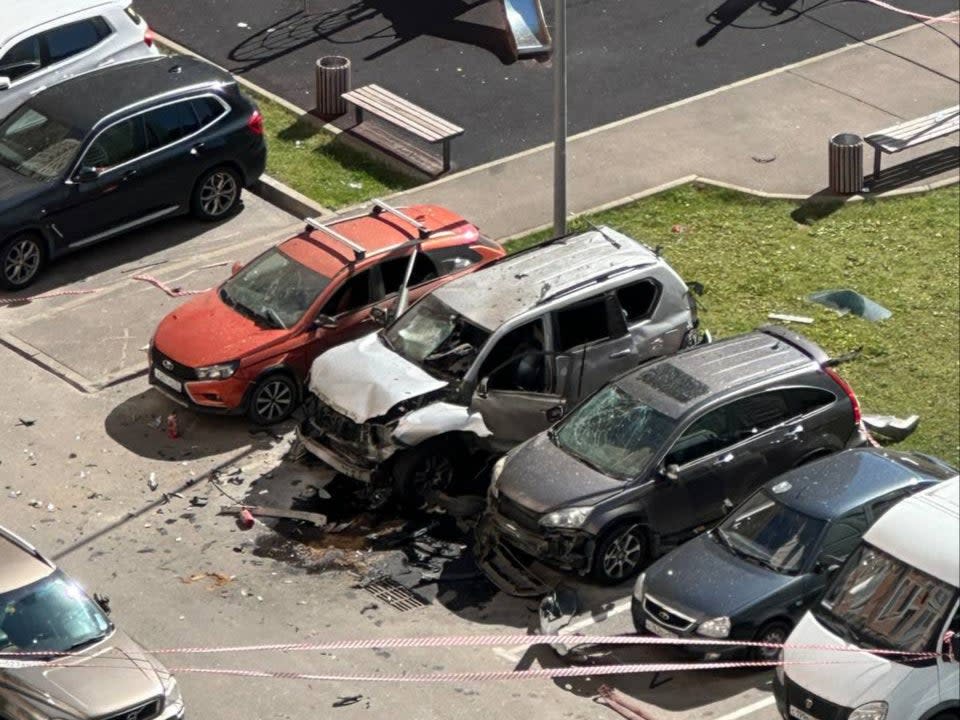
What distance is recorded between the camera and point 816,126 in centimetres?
2400

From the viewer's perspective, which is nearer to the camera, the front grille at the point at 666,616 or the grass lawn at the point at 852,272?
the front grille at the point at 666,616

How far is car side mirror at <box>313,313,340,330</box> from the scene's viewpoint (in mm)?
18531

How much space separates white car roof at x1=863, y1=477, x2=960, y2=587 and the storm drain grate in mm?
4039

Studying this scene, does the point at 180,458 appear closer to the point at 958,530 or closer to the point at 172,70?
the point at 172,70

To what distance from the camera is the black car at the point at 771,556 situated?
14.7m

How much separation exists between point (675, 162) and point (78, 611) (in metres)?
11.1

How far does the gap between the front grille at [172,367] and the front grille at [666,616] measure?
5.34 meters

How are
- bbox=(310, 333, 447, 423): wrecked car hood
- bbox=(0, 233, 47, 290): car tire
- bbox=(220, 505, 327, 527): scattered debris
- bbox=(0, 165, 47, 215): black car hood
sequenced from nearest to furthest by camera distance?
bbox=(310, 333, 447, 423): wrecked car hood, bbox=(220, 505, 327, 527): scattered debris, bbox=(0, 165, 47, 215): black car hood, bbox=(0, 233, 47, 290): car tire

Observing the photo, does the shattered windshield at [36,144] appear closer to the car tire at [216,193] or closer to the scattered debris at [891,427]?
the car tire at [216,193]

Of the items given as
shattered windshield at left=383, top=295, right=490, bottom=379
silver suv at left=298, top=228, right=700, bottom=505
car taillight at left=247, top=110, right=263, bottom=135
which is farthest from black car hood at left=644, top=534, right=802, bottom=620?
car taillight at left=247, top=110, right=263, bottom=135

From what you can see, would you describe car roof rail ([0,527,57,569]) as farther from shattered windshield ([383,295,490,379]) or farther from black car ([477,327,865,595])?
shattered windshield ([383,295,490,379])

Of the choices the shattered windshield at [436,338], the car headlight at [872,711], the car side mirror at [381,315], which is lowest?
the car headlight at [872,711]

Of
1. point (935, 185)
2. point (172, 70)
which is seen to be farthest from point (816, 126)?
point (172, 70)

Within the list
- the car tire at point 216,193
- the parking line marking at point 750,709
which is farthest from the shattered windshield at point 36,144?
the parking line marking at point 750,709
